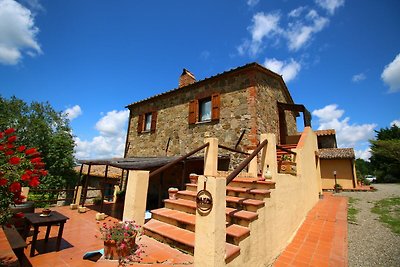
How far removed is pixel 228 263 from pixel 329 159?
18.4m

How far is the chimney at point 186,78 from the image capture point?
469 inches

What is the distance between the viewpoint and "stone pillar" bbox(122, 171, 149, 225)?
12.0ft

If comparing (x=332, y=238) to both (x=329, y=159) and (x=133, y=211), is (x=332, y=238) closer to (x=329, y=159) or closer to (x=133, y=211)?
(x=133, y=211)

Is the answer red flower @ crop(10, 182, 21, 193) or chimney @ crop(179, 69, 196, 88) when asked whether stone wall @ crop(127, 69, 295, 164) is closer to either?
chimney @ crop(179, 69, 196, 88)

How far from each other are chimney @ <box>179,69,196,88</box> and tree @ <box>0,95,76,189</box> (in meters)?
12.5

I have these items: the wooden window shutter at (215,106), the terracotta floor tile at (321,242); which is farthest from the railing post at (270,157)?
the wooden window shutter at (215,106)

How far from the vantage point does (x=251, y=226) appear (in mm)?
3322

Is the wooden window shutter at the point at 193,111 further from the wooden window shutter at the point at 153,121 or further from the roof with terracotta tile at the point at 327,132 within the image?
the roof with terracotta tile at the point at 327,132

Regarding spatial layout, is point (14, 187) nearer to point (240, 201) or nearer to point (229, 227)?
point (229, 227)

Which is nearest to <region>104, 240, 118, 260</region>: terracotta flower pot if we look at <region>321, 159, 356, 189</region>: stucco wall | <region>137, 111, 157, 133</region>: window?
<region>137, 111, 157, 133</region>: window

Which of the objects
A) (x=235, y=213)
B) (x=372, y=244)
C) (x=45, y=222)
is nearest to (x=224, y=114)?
(x=235, y=213)

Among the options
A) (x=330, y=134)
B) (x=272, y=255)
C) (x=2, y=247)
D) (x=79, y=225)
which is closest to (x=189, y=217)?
(x=272, y=255)

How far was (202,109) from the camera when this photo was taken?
33.3 feet

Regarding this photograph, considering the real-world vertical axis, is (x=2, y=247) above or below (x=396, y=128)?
below
